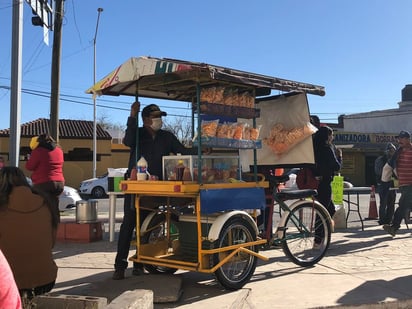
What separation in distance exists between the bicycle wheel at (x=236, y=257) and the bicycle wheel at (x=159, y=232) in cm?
82

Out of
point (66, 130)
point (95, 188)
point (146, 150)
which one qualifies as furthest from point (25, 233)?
point (66, 130)

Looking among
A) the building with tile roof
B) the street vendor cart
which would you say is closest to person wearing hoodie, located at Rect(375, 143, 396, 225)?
the street vendor cart

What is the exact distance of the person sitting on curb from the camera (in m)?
8.49

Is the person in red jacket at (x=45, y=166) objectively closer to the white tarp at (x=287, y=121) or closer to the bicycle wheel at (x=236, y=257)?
the white tarp at (x=287, y=121)

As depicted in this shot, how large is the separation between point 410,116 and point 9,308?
4419 cm

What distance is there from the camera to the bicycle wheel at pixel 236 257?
17.0 ft

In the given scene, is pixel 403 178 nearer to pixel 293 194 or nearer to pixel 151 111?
pixel 293 194

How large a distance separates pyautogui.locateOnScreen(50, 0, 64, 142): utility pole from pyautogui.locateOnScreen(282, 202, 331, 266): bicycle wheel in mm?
7468

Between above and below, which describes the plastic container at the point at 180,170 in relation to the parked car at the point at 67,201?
above

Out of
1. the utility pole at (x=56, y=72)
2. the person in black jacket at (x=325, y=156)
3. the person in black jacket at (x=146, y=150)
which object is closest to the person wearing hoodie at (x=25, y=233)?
the person in black jacket at (x=146, y=150)

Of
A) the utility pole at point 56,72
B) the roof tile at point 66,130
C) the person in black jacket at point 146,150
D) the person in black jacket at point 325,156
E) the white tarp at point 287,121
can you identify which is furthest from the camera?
the roof tile at point 66,130

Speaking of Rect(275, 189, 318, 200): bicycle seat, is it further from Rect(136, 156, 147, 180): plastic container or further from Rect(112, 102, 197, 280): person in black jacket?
Rect(136, 156, 147, 180): plastic container

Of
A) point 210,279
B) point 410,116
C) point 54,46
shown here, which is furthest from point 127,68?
point 410,116

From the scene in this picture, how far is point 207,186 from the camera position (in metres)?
5.17
